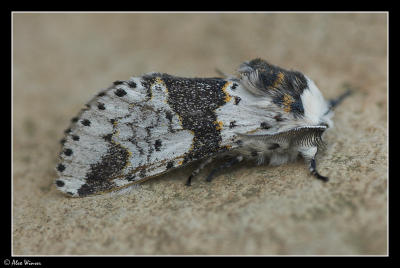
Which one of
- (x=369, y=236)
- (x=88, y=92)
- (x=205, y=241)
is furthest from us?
(x=88, y=92)

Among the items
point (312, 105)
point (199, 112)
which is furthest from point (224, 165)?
point (312, 105)

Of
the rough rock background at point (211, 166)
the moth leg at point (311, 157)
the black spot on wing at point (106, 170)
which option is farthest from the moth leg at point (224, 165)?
the black spot on wing at point (106, 170)

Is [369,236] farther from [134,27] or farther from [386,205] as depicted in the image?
[134,27]

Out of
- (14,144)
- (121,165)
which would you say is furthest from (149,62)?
(121,165)

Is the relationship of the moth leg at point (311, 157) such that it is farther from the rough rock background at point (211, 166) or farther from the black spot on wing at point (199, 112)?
the black spot on wing at point (199, 112)

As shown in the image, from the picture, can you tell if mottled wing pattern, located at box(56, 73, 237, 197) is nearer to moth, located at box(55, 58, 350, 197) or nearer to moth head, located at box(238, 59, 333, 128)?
moth, located at box(55, 58, 350, 197)

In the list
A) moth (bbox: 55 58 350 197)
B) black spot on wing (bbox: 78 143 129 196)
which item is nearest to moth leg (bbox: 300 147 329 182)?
moth (bbox: 55 58 350 197)
